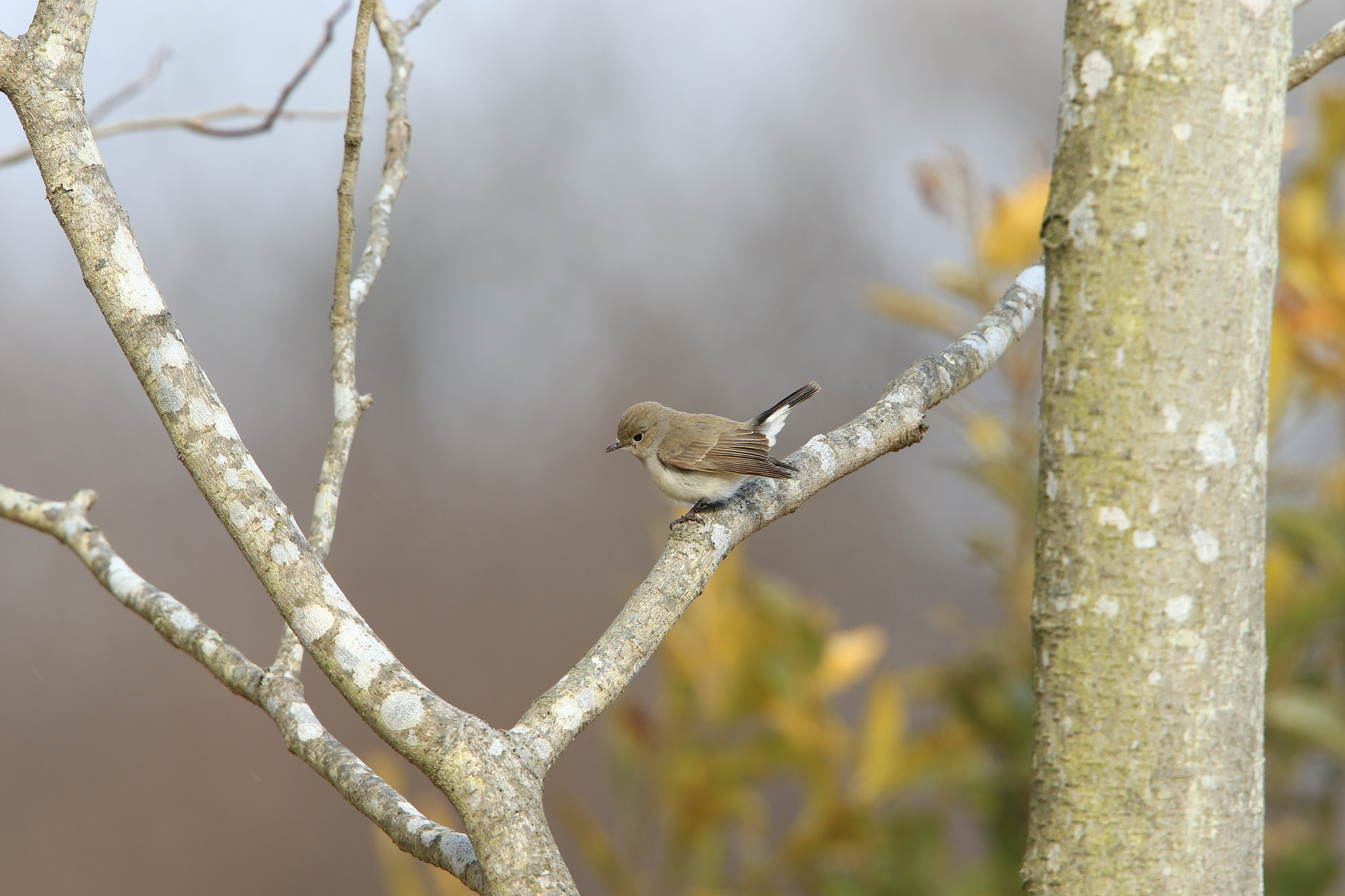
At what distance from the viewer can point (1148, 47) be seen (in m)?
0.98

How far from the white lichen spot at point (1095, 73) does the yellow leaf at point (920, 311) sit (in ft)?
6.15

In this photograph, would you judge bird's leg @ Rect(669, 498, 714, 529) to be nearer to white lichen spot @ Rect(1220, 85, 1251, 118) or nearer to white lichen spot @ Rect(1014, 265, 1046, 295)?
white lichen spot @ Rect(1014, 265, 1046, 295)

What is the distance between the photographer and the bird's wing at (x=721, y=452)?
1881 mm

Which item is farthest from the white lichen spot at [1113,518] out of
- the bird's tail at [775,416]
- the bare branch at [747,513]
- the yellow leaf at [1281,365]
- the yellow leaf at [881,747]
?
the yellow leaf at [881,747]

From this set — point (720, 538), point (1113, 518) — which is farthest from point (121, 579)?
point (1113, 518)

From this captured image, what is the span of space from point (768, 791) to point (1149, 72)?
336cm

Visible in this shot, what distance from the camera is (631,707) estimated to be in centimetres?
290

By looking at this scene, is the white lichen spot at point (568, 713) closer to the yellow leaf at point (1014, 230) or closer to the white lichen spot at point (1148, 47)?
the white lichen spot at point (1148, 47)

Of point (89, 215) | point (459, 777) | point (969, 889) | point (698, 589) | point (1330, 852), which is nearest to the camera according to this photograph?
point (459, 777)

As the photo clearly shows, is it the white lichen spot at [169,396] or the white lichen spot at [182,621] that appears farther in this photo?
the white lichen spot at [182,621]

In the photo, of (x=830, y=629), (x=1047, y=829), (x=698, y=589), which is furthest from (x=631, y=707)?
(x=1047, y=829)

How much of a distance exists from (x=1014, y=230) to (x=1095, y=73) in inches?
71.0

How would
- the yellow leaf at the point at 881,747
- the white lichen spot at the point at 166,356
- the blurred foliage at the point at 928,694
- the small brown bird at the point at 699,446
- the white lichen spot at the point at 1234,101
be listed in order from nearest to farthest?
the white lichen spot at the point at 1234,101
the white lichen spot at the point at 166,356
the small brown bird at the point at 699,446
the blurred foliage at the point at 928,694
the yellow leaf at the point at 881,747

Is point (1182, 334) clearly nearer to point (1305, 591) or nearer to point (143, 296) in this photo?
point (143, 296)
